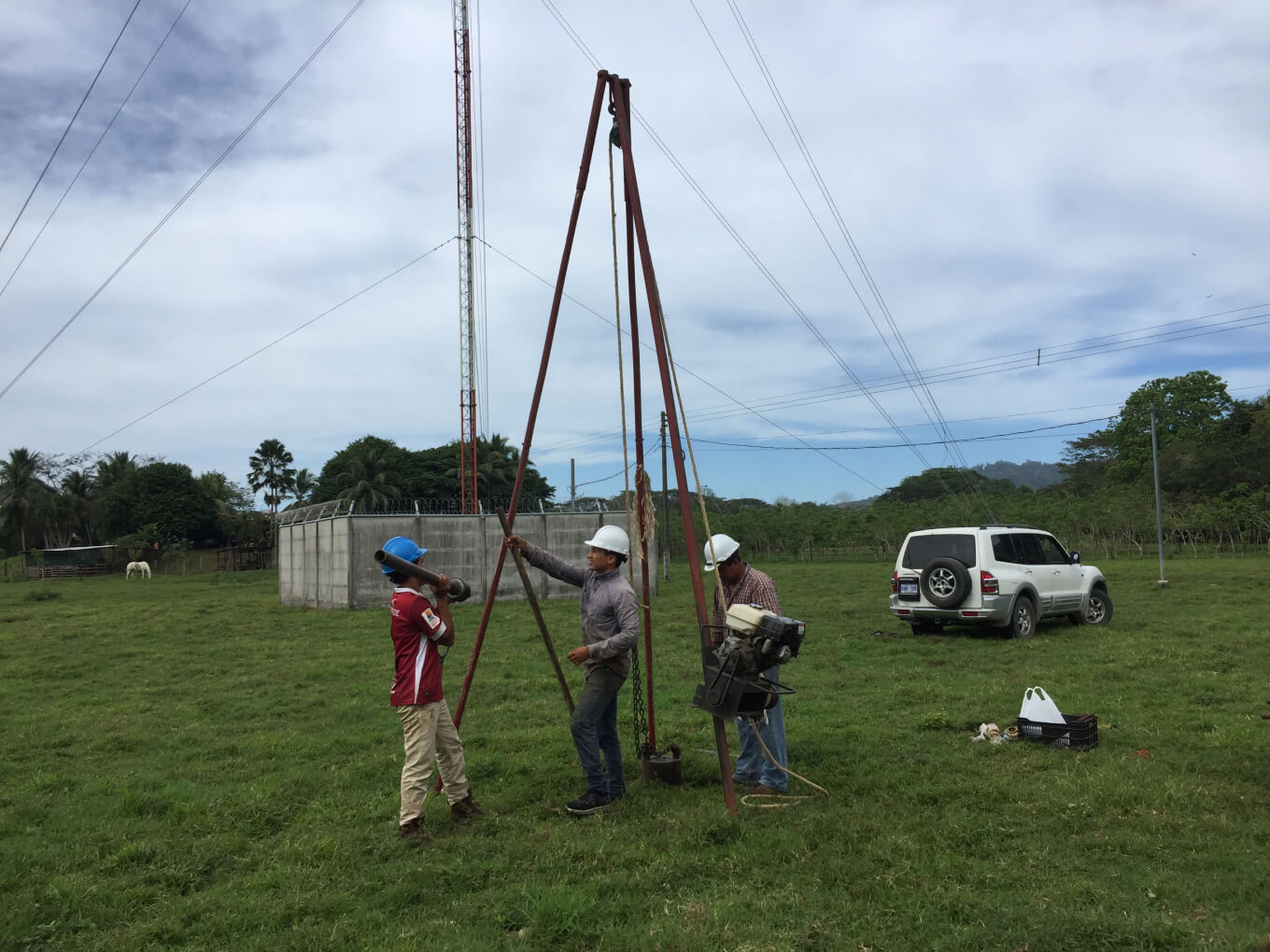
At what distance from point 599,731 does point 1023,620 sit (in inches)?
423

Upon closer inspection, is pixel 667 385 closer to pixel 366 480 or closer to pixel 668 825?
pixel 668 825

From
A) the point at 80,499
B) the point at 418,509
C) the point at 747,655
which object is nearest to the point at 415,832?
the point at 747,655

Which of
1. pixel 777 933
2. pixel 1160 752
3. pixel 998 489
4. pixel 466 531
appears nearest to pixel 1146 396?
pixel 998 489

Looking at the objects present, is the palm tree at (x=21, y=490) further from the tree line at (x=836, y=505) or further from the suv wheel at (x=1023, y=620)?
the suv wheel at (x=1023, y=620)

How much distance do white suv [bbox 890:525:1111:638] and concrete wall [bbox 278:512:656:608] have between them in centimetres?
847

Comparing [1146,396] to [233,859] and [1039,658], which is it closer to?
[1039,658]

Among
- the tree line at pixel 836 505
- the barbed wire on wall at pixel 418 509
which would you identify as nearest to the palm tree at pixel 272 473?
the tree line at pixel 836 505

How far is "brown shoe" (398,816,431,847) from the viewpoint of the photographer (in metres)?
5.50

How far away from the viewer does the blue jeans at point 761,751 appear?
6382mm

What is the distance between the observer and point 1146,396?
67.1 metres

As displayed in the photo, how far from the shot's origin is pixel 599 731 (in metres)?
6.19

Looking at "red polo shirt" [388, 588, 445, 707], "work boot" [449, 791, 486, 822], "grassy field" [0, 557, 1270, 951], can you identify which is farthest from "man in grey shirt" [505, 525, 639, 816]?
"red polo shirt" [388, 588, 445, 707]

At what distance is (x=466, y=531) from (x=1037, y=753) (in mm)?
18672

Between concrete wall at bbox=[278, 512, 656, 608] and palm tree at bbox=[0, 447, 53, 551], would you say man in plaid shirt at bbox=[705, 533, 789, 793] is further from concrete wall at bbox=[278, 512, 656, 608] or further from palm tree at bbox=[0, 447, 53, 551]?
palm tree at bbox=[0, 447, 53, 551]
